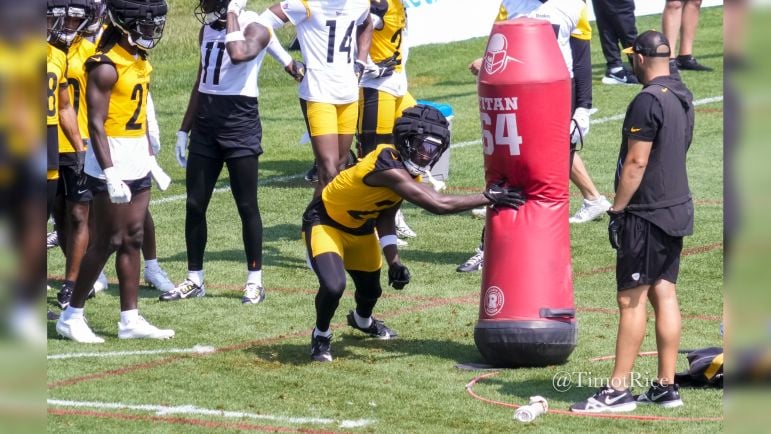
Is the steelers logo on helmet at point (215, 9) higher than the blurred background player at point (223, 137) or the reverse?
higher

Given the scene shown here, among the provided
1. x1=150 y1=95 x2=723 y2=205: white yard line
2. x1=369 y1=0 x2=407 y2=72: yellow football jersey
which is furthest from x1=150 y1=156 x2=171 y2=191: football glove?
x1=150 y1=95 x2=723 y2=205: white yard line

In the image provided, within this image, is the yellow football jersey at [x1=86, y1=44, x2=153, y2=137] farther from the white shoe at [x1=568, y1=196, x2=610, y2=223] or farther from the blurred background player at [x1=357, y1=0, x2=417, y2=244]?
the white shoe at [x1=568, y1=196, x2=610, y2=223]

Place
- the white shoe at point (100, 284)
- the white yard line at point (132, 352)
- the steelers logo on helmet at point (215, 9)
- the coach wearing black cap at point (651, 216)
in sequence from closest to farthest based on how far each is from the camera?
1. the coach wearing black cap at point (651, 216)
2. the white yard line at point (132, 352)
3. the steelers logo on helmet at point (215, 9)
4. the white shoe at point (100, 284)

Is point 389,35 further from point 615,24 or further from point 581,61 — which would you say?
point 615,24

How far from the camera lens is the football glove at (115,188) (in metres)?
6.95

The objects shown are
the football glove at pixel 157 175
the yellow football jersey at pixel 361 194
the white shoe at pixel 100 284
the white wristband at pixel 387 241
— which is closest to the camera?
the yellow football jersey at pixel 361 194

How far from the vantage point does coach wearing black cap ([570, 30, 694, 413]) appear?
5523mm

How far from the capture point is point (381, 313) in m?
8.17

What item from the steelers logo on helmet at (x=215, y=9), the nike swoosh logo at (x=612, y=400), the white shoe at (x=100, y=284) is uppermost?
the steelers logo on helmet at (x=215, y=9)

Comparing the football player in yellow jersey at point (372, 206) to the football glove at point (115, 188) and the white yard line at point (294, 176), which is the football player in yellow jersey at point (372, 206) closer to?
the football glove at point (115, 188)

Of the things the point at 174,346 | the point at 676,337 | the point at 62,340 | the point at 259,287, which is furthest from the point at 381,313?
the point at 676,337

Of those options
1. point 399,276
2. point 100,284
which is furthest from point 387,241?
point 100,284

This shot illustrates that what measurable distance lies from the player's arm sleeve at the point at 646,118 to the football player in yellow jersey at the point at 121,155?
10.5 ft

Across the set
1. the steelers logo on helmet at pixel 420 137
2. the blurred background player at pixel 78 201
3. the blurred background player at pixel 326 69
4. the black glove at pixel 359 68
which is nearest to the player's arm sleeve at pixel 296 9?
the blurred background player at pixel 326 69
